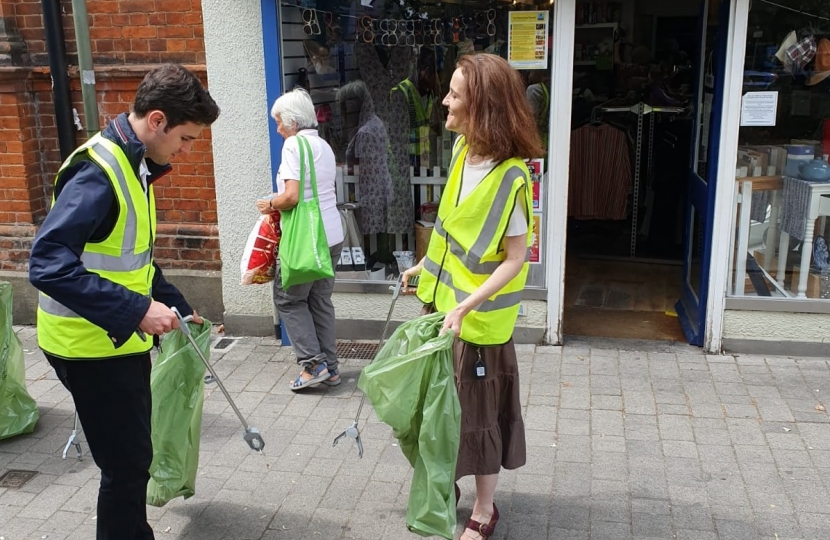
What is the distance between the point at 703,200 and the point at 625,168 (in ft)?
7.33

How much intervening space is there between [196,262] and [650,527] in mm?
3763

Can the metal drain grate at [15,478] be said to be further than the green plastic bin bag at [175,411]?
Yes

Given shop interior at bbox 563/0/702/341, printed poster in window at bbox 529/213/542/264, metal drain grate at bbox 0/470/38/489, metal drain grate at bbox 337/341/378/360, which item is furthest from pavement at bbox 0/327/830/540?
shop interior at bbox 563/0/702/341

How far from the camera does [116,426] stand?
2.85 meters

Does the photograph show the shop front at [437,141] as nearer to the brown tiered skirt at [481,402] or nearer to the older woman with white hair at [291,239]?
the older woman with white hair at [291,239]

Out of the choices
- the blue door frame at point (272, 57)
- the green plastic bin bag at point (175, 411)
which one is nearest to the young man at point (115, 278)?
the green plastic bin bag at point (175, 411)

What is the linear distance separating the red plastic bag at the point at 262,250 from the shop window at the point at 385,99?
923mm

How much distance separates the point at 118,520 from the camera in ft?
9.69

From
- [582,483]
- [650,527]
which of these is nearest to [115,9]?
[582,483]

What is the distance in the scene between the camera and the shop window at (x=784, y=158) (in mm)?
4938

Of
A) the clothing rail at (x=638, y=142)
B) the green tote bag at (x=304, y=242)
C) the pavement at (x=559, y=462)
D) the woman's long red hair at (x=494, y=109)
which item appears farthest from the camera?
the clothing rail at (x=638, y=142)

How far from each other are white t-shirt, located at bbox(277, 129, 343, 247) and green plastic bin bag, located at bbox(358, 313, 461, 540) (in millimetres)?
1863

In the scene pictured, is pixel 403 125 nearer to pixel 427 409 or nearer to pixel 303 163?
pixel 303 163

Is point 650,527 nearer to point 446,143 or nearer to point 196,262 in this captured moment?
point 446,143
